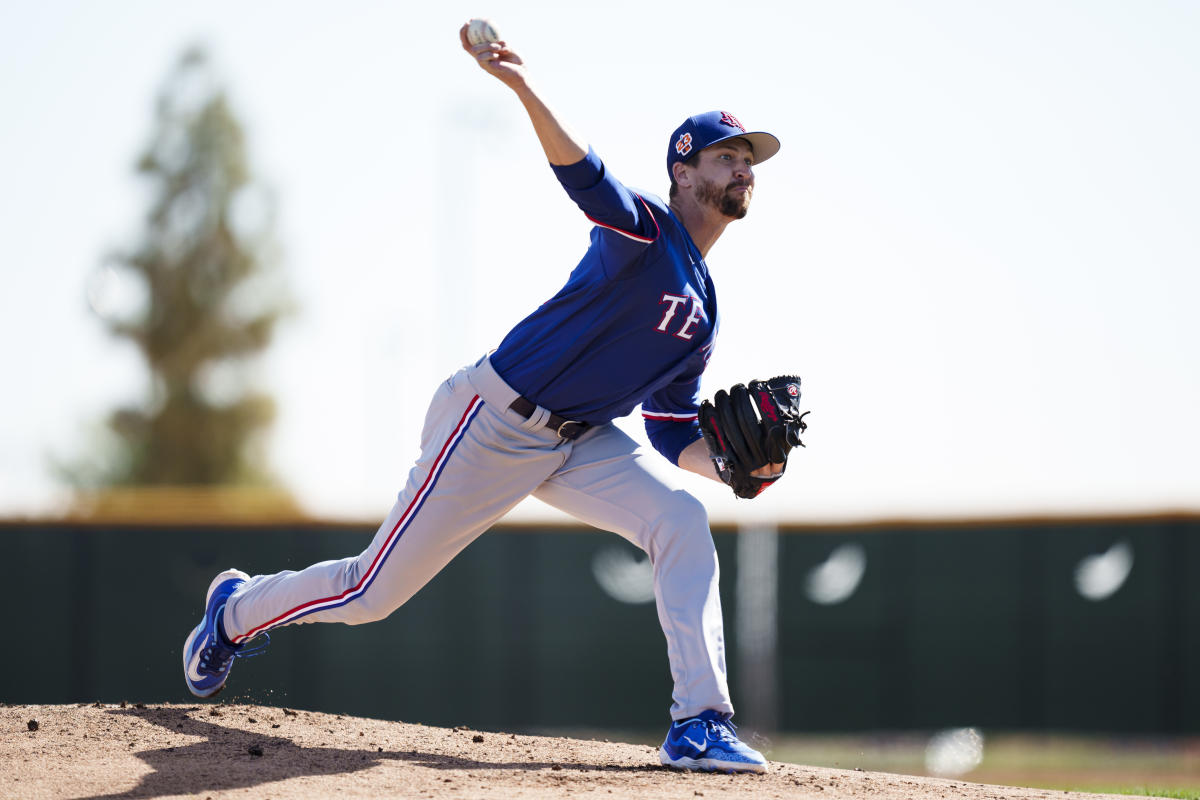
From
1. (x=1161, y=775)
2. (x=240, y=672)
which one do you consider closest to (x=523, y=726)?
(x=240, y=672)

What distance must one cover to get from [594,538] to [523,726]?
1481mm

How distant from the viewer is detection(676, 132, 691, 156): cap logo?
3.44 meters

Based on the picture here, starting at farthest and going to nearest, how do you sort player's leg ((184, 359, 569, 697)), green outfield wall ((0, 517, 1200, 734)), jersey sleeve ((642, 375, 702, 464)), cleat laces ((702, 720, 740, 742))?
green outfield wall ((0, 517, 1200, 734)) < jersey sleeve ((642, 375, 702, 464)) < player's leg ((184, 359, 569, 697)) < cleat laces ((702, 720, 740, 742))

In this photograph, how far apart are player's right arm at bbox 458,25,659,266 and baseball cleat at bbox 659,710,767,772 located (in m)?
1.29

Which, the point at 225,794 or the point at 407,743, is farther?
the point at 407,743

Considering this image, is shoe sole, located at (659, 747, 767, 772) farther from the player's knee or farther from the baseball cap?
the baseball cap

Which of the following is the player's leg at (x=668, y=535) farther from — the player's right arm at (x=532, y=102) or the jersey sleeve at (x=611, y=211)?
the player's right arm at (x=532, y=102)

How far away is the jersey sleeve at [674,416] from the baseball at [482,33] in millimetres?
1237

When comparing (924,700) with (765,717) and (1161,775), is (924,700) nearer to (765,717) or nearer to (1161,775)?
(765,717)

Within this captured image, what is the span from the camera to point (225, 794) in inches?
113

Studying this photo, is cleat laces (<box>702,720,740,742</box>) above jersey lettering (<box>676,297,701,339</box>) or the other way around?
the other way around

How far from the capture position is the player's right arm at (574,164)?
9.43 ft

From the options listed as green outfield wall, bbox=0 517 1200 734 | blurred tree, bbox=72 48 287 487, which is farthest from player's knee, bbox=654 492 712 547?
blurred tree, bbox=72 48 287 487

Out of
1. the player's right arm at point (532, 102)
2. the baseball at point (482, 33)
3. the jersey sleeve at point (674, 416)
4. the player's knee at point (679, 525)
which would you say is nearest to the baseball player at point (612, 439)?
the player's knee at point (679, 525)
